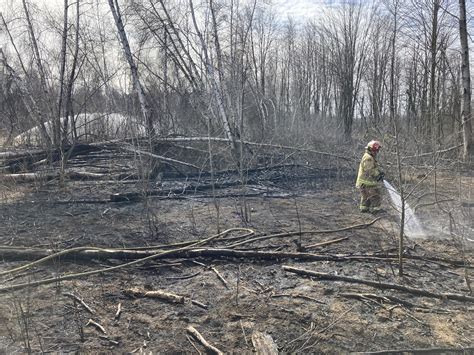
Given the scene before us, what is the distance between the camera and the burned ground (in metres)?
3.46

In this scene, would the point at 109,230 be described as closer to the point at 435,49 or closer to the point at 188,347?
the point at 188,347

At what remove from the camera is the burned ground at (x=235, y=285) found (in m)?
3.46

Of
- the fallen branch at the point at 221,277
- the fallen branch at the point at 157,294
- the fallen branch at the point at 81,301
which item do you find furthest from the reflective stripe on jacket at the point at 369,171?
the fallen branch at the point at 81,301

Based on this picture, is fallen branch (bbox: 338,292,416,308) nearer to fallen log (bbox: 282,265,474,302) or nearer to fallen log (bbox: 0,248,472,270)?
fallen log (bbox: 282,265,474,302)

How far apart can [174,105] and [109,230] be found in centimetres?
1247

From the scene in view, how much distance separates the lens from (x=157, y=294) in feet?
13.8

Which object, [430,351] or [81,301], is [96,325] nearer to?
[81,301]

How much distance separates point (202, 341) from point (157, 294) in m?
1.00

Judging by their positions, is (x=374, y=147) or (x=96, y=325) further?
(x=374, y=147)

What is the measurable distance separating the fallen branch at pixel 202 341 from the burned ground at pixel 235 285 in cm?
4

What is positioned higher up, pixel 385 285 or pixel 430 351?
pixel 385 285

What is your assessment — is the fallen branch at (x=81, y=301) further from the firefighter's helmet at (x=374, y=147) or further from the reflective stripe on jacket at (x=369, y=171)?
the firefighter's helmet at (x=374, y=147)

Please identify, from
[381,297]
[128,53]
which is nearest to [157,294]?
[381,297]

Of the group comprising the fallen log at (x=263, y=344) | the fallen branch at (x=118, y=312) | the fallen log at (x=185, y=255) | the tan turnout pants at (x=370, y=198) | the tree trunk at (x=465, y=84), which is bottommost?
the fallen log at (x=263, y=344)
